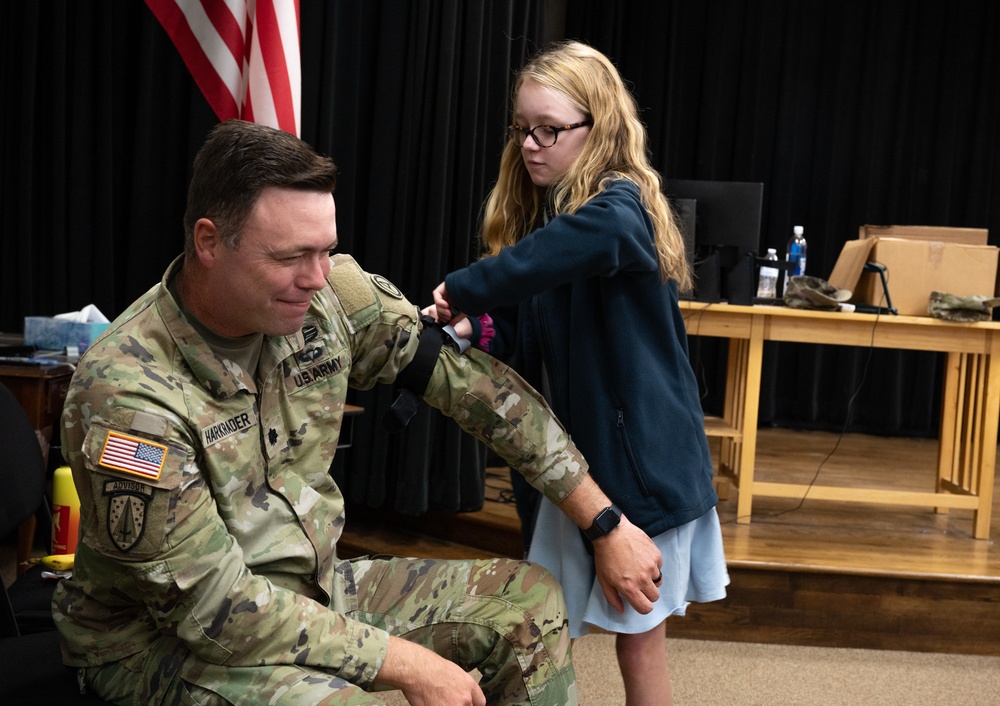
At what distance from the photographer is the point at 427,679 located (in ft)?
4.18

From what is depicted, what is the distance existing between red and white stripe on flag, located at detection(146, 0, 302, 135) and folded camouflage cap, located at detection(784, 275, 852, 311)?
5.86 ft

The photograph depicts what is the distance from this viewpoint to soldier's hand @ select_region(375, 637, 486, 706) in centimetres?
127

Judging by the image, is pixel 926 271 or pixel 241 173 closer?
pixel 241 173

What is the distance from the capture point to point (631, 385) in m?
1.70

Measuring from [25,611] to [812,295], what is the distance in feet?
8.70

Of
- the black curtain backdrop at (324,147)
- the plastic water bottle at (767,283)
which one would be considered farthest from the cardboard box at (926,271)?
the black curtain backdrop at (324,147)

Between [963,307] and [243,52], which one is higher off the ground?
[243,52]

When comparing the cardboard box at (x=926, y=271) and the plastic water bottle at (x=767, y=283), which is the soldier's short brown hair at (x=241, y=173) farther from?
the plastic water bottle at (x=767, y=283)

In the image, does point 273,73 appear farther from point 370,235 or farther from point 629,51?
point 629,51

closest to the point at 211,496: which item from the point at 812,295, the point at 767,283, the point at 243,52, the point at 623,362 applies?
the point at 623,362

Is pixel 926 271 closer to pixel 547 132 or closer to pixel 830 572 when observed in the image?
pixel 830 572

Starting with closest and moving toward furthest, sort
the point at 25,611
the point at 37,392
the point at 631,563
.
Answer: the point at 631,563 < the point at 25,611 < the point at 37,392

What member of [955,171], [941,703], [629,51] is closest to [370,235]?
[941,703]

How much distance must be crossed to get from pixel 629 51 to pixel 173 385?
533 centimetres
